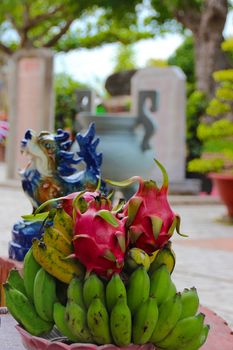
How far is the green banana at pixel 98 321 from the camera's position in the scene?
4.33ft

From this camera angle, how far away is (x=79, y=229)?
4.53 ft

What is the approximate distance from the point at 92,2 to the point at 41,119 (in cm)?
783

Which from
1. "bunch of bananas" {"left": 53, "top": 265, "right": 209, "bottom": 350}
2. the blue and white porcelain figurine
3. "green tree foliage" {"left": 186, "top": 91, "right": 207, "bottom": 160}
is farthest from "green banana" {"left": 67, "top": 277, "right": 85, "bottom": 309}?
"green tree foliage" {"left": 186, "top": 91, "right": 207, "bottom": 160}

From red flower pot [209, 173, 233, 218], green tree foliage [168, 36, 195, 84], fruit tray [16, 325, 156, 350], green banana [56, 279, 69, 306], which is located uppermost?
green tree foliage [168, 36, 195, 84]

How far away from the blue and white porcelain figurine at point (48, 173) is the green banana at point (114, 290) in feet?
3.94

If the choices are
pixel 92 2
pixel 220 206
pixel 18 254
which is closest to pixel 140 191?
pixel 18 254

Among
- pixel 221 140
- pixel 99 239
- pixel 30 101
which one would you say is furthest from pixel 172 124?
pixel 99 239

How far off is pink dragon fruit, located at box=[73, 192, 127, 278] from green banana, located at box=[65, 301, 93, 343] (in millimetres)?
83

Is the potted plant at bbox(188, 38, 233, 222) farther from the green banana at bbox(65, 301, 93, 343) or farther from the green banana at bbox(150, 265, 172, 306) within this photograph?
the green banana at bbox(65, 301, 93, 343)

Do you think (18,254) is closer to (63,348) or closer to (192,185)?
(63,348)

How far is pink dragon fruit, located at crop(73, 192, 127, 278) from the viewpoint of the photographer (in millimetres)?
1357

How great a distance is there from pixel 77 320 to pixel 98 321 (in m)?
0.04

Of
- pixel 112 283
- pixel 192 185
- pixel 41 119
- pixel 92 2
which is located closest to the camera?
pixel 112 283

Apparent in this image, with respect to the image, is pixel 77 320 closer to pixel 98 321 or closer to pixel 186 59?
pixel 98 321
